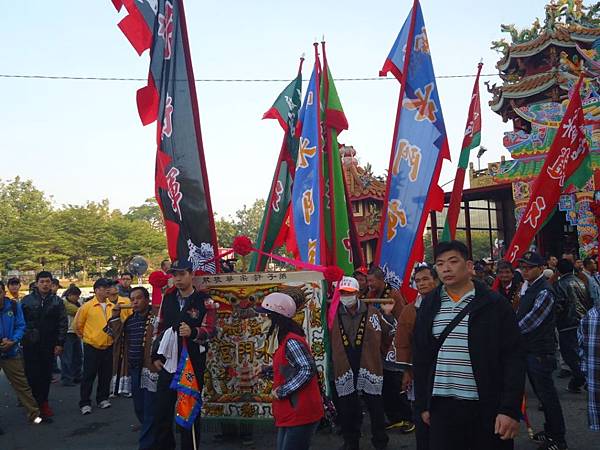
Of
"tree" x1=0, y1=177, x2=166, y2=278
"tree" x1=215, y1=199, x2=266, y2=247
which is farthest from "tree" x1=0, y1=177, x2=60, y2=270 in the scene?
"tree" x1=215, y1=199, x2=266, y2=247

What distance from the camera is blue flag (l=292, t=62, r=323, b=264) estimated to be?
6461 mm

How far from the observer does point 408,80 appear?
6.80 m

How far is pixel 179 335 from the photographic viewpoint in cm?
459

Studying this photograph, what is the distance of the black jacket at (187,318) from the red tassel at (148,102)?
6.43 feet

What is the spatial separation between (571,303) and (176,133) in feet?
18.3

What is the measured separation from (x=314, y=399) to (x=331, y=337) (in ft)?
5.57

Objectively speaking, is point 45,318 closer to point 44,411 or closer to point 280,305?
point 44,411

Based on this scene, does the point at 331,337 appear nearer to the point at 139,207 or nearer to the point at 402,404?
the point at 402,404

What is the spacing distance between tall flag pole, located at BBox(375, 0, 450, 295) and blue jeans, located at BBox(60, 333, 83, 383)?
223 inches

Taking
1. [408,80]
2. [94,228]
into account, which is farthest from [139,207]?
[408,80]

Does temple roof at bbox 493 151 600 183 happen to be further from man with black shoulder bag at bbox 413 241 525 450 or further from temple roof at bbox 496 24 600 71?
man with black shoulder bag at bbox 413 241 525 450

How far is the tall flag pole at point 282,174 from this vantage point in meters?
8.25

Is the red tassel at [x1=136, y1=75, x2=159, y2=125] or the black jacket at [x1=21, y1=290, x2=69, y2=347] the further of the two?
the black jacket at [x1=21, y1=290, x2=69, y2=347]

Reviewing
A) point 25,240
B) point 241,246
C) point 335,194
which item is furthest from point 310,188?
point 25,240
